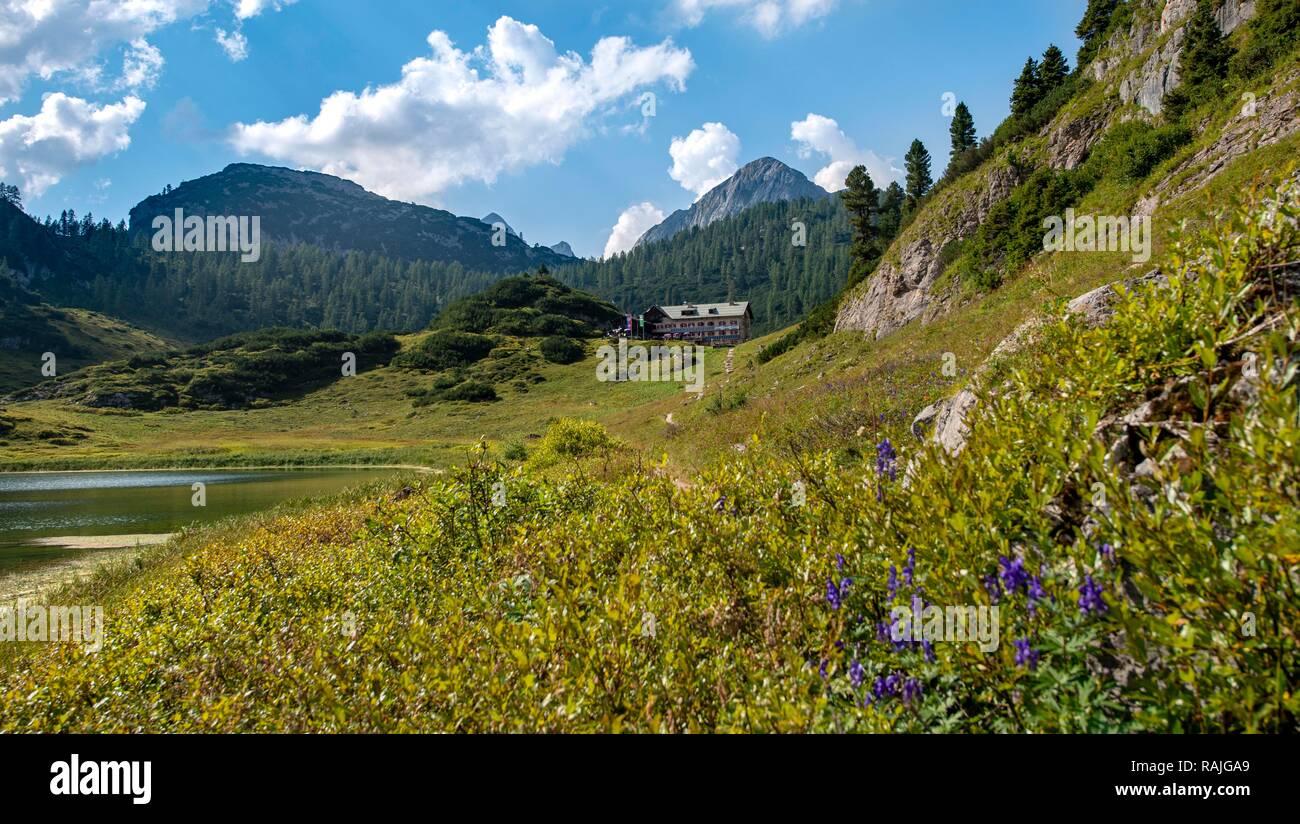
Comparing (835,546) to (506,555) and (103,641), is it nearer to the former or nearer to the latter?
(506,555)

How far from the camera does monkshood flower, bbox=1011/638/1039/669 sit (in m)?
2.77

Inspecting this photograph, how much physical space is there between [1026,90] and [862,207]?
60.6 feet

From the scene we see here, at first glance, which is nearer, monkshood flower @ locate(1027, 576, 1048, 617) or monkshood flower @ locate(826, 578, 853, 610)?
monkshood flower @ locate(1027, 576, 1048, 617)

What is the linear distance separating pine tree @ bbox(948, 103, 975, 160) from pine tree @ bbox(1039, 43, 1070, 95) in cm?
1824

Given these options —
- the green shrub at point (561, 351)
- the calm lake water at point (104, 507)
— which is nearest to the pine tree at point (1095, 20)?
the calm lake water at point (104, 507)

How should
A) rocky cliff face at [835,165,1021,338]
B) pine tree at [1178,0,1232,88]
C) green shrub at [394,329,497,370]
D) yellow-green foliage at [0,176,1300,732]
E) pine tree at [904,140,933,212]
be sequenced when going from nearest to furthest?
yellow-green foliage at [0,176,1300,732]
pine tree at [1178,0,1232,88]
rocky cliff face at [835,165,1021,338]
pine tree at [904,140,933,212]
green shrub at [394,329,497,370]

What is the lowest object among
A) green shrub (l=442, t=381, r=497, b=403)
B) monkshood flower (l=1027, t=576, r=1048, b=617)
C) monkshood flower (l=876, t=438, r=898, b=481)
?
monkshood flower (l=1027, t=576, r=1048, b=617)

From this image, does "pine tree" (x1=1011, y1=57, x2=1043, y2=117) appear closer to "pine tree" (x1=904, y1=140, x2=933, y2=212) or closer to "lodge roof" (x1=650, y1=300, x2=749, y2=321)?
"pine tree" (x1=904, y1=140, x2=933, y2=212)

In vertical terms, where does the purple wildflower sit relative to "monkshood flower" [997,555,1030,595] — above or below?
below

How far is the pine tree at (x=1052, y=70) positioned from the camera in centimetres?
4444

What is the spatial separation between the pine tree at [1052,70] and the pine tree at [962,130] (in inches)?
718

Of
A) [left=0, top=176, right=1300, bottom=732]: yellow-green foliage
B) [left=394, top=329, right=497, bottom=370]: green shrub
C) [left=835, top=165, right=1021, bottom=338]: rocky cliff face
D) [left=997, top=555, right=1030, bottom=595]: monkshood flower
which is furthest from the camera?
[left=394, top=329, right=497, bottom=370]: green shrub

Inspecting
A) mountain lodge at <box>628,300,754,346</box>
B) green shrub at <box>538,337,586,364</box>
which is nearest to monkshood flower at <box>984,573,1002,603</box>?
green shrub at <box>538,337,586,364</box>
